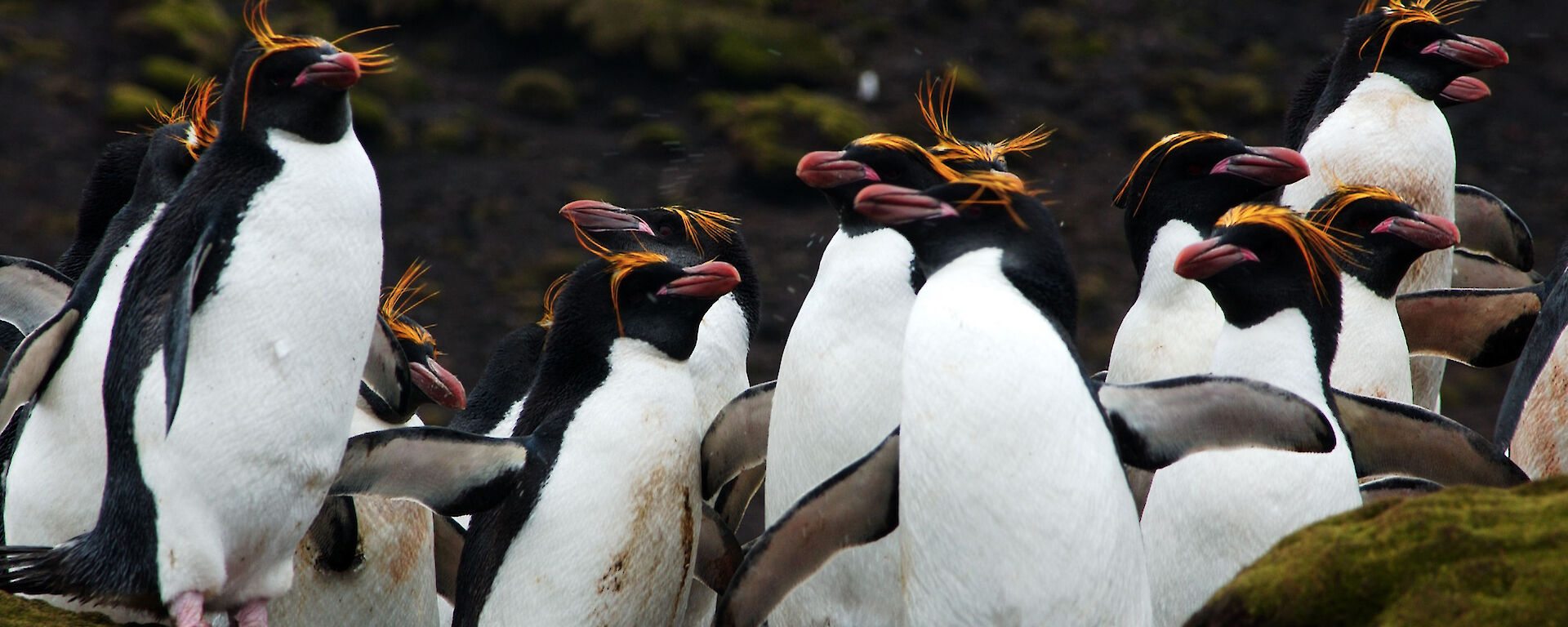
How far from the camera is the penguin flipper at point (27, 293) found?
3705 mm

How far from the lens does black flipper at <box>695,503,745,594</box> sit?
3.29m

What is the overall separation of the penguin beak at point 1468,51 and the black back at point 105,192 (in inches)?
146

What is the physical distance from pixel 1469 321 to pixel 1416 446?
133 centimetres

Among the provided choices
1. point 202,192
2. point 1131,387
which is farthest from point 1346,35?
point 202,192

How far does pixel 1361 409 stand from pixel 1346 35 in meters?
2.03

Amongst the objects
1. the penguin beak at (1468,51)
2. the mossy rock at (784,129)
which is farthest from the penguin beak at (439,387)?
the mossy rock at (784,129)

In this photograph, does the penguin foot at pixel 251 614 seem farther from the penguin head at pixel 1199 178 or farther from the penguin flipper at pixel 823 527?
the penguin head at pixel 1199 178

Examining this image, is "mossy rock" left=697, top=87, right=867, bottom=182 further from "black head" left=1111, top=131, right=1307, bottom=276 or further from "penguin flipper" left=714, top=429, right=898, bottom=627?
"penguin flipper" left=714, top=429, right=898, bottom=627

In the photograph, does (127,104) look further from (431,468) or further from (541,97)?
(431,468)

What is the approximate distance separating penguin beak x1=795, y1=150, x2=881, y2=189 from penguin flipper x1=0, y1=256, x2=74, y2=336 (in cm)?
202

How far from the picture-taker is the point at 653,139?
48.1 ft

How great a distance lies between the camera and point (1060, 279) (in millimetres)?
2516

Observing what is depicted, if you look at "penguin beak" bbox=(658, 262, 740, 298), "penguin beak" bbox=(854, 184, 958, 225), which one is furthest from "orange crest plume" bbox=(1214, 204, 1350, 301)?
"penguin beak" bbox=(658, 262, 740, 298)

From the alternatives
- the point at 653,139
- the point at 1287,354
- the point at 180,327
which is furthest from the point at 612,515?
the point at 653,139
